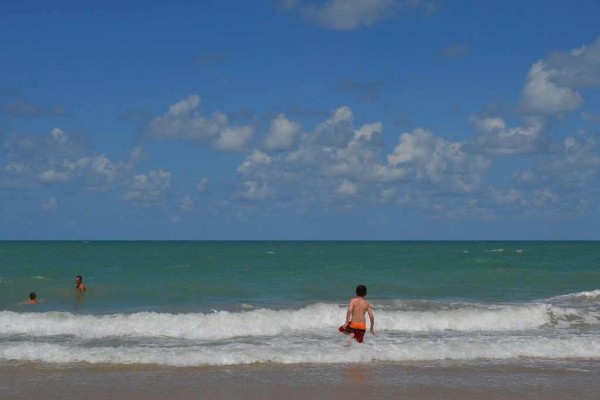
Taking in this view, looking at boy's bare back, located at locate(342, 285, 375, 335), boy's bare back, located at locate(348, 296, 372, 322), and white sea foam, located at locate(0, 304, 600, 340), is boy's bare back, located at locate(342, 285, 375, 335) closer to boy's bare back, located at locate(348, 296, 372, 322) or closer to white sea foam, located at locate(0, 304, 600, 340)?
boy's bare back, located at locate(348, 296, 372, 322)

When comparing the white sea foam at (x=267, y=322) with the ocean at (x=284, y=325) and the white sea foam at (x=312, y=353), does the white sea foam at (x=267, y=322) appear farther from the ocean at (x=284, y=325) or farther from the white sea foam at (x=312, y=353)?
the white sea foam at (x=312, y=353)

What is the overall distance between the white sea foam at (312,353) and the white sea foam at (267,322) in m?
2.64

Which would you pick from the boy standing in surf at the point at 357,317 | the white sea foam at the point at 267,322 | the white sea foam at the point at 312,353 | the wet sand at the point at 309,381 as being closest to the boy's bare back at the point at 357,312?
the boy standing in surf at the point at 357,317

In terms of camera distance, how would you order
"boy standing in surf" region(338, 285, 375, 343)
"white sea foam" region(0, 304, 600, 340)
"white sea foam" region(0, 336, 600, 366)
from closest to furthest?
"white sea foam" region(0, 336, 600, 366) → "boy standing in surf" region(338, 285, 375, 343) → "white sea foam" region(0, 304, 600, 340)

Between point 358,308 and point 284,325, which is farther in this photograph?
point 284,325

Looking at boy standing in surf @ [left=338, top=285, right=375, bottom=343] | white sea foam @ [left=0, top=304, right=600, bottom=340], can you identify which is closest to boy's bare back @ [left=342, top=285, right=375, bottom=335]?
boy standing in surf @ [left=338, top=285, right=375, bottom=343]

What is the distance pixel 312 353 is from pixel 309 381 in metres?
1.83

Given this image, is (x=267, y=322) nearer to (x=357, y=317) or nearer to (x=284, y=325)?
(x=284, y=325)

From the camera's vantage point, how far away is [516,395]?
942cm

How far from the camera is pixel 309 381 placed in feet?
33.4

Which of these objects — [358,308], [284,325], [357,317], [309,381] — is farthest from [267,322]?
[309,381]

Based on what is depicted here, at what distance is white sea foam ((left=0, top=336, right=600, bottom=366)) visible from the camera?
1168cm

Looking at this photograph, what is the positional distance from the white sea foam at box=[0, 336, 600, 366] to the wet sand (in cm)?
43

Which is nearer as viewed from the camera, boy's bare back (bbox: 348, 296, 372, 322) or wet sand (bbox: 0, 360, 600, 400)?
wet sand (bbox: 0, 360, 600, 400)
